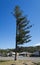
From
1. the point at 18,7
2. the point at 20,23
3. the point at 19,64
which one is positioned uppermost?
the point at 18,7

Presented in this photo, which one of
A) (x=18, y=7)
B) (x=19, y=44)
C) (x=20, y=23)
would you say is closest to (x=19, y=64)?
(x=19, y=44)

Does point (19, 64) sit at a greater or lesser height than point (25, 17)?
lesser

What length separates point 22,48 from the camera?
2972 cm

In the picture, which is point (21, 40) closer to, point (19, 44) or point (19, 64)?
point (19, 44)

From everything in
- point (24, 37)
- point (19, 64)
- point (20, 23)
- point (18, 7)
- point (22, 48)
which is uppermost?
point (18, 7)

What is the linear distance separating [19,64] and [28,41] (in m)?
7.31

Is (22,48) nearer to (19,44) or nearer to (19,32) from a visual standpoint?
(19,44)

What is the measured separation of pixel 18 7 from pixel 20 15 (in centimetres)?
155

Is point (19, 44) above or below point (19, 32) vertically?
below

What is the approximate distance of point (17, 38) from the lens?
2934cm

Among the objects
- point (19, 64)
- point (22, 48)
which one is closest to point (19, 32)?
point (22, 48)

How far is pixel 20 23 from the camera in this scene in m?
30.1

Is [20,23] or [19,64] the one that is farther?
[20,23]

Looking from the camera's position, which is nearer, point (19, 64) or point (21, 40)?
point (19, 64)
